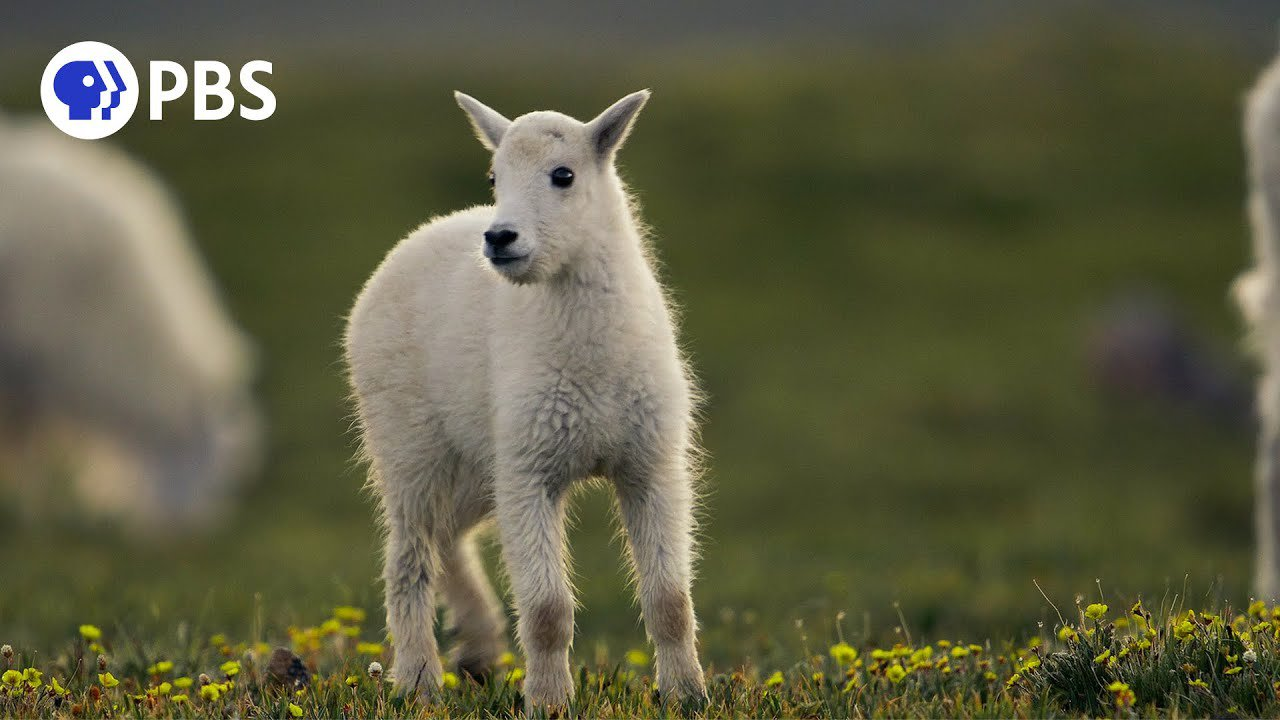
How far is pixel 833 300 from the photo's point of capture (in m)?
23.2

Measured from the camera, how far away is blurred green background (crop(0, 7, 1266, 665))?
9.30 metres

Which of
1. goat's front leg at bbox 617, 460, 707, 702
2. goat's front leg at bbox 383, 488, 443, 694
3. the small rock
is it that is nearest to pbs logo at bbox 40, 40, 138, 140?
goat's front leg at bbox 383, 488, 443, 694

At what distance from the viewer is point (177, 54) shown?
43.7 meters

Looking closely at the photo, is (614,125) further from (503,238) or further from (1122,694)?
(1122,694)

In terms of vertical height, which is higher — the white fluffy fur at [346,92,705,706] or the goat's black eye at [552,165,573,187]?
the goat's black eye at [552,165,573,187]

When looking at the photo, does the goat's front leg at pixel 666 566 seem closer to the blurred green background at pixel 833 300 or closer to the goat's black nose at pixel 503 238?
the goat's black nose at pixel 503 238

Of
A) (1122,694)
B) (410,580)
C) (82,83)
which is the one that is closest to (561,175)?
(410,580)

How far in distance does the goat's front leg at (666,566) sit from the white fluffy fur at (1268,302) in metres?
3.70

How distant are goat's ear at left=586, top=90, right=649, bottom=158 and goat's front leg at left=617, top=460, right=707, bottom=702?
1119 millimetres

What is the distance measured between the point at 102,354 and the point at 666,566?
38.3ft

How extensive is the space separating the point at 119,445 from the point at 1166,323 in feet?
45.7

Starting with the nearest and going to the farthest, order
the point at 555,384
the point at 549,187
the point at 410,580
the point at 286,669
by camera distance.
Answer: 1. the point at 549,187
2. the point at 555,384
3. the point at 286,669
4. the point at 410,580

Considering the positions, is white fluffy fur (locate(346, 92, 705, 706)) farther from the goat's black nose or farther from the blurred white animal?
the blurred white animal

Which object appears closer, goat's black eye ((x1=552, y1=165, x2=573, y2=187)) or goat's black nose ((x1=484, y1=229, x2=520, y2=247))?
goat's black nose ((x1=484, y1=229, x2=520, y2=247))
